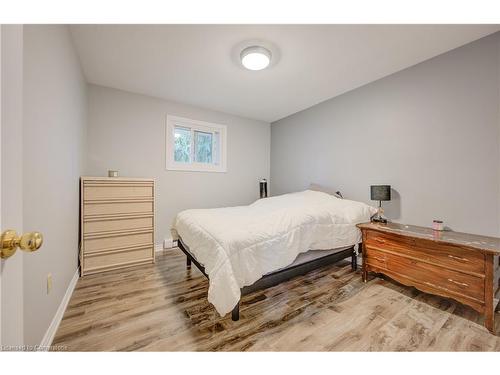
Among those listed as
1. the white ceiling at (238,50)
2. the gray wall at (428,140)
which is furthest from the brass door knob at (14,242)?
the gray wall at (428,140)

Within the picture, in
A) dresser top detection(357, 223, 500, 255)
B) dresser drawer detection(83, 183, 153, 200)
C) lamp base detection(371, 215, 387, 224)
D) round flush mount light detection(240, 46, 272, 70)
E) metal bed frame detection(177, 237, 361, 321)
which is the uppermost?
round flush mount light detection(240, 46, 272, 70)

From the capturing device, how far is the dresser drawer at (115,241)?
2436 mm

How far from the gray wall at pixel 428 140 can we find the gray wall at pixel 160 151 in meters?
1.63

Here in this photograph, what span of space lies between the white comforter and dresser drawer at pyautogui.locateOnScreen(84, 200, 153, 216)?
1.99ft

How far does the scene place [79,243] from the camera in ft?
7.89

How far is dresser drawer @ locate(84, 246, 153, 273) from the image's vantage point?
242cm

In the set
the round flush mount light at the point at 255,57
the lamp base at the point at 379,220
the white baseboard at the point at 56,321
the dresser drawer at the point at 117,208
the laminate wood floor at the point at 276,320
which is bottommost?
the laminate wood floor at the point at 276,320

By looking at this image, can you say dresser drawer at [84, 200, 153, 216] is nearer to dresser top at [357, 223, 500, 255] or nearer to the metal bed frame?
the metal bed frame

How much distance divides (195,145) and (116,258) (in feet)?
7.26

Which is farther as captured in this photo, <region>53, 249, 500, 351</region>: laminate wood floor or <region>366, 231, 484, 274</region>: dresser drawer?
<region>366, 231, 484, 274</region>: dresser drawer

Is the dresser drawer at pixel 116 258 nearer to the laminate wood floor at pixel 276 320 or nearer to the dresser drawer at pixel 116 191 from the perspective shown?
the laminate wood floor at pixel 276 320

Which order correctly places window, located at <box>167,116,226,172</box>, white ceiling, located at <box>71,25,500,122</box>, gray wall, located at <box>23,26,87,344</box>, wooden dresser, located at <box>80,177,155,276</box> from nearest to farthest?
gray wall, located at <box>23,26,87,344</box>, white ceiling, located at <box>71,25,500,122</box>, wooden dresser, located at <box>80,177,155,276</box>, window, located at <box>167,116,226,172</box>

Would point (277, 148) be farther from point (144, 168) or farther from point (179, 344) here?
point (179, 344)

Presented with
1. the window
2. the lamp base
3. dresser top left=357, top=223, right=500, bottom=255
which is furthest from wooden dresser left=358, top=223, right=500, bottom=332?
the window
